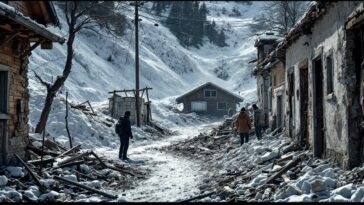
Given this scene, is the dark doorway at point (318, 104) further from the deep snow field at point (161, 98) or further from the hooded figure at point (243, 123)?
the hooded figure at point (243, 123)

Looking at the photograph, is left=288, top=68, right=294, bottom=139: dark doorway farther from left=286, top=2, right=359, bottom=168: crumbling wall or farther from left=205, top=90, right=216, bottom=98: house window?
left=205, top=90, right=216, bottom=98: house window

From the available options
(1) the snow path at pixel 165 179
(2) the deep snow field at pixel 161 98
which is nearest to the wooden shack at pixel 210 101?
(2) the deep snow field at pixel 161 98

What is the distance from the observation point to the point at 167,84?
232ft

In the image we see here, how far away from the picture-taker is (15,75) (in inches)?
483

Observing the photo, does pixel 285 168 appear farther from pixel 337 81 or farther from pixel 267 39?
pixel 267 39

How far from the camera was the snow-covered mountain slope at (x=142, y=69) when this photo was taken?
25.9 m

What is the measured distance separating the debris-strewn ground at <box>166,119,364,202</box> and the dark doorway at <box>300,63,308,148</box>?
491mm

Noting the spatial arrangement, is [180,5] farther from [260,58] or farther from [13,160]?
[13,160]

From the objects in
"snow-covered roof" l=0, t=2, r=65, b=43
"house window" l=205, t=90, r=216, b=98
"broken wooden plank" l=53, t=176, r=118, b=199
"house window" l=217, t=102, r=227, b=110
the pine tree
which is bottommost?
"broken wooden plank" l=53, t=176, r=118, b=199

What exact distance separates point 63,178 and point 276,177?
5.07 metres

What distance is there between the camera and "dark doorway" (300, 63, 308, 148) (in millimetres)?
13344

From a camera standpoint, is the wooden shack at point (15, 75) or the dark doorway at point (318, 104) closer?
the wooden shack at point (15, 75)

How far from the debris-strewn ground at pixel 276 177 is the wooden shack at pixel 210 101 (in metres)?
37.6

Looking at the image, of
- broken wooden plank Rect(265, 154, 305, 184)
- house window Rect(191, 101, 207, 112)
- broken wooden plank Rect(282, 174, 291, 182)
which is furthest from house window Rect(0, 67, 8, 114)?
house window Rect(191, 101, 207, 112)
